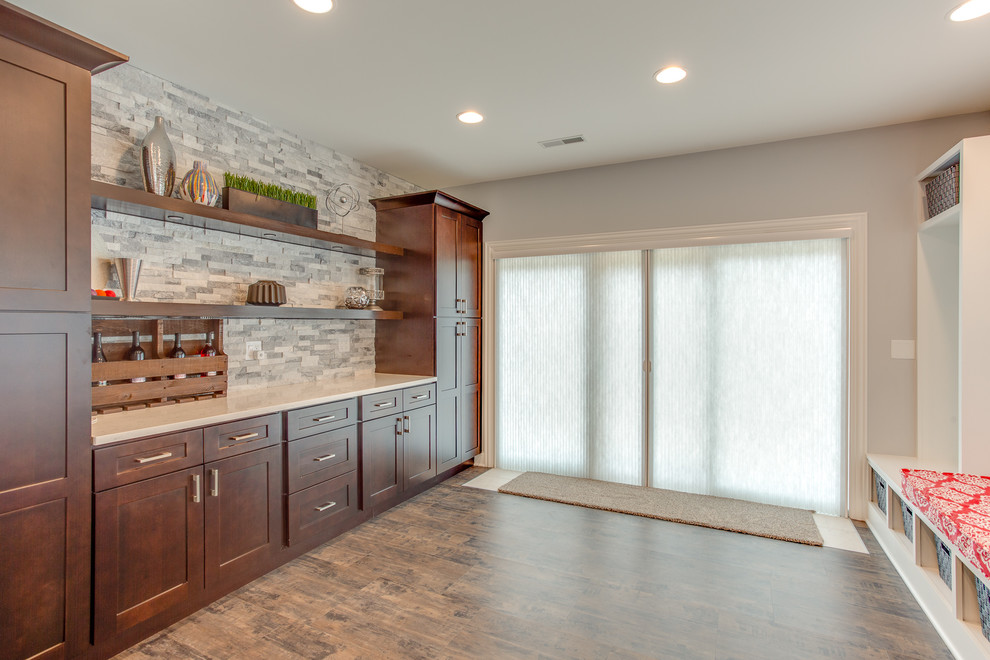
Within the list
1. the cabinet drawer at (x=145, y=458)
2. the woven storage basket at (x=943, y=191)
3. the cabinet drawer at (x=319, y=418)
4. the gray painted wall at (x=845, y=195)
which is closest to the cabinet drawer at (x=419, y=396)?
the cabinet drawer at (x=319, y=418)

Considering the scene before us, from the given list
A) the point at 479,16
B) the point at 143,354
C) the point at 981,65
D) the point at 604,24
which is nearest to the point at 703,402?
the point at 981,65

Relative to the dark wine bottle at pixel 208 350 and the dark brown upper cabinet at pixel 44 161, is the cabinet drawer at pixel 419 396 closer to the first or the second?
the dark wine bottle at pixel 208 350

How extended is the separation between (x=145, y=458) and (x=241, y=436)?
434 mm

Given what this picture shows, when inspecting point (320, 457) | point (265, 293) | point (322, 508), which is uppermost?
point (265, 293)

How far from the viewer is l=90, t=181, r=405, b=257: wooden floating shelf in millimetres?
2221

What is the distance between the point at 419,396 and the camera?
380cm

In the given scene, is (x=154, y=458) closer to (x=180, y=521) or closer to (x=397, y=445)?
(x=180, y=521)

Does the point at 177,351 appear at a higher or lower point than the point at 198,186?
lower

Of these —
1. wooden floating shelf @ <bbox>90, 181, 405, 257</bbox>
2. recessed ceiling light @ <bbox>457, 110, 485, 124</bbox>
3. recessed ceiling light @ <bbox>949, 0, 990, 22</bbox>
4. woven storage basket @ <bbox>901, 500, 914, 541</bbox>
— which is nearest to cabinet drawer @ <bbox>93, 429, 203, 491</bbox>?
wooden floating shelf @ <bbox>90, 181, 405, 257</bbox>

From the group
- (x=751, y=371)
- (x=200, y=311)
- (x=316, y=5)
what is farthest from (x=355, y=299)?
(x=751, y=371)

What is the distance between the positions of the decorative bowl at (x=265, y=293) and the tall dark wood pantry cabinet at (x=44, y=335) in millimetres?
1062

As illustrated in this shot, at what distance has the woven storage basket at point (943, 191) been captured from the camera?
9.16 ft

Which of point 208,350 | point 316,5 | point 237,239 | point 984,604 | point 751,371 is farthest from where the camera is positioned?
point 751,371

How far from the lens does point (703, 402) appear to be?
3.88 m
